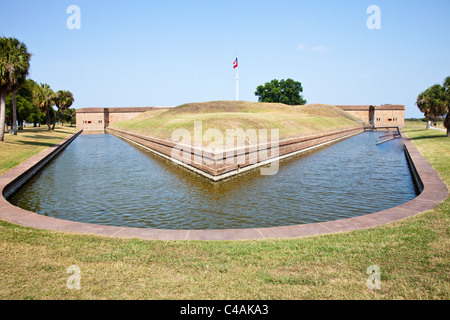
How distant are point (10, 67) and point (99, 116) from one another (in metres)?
57.2

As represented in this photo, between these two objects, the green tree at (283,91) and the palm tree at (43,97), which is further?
the green tree at (283,91)

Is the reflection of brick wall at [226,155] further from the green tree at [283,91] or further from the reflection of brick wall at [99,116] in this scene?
the green tree at [283,91]

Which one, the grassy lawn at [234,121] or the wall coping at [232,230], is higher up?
the grassy lawn at [234,121]

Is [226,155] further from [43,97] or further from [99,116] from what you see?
[99,116]

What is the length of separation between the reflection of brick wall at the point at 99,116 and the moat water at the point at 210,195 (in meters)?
66.0

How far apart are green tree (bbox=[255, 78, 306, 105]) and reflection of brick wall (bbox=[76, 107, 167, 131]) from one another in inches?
1661

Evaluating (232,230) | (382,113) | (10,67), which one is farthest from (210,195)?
(382,113)

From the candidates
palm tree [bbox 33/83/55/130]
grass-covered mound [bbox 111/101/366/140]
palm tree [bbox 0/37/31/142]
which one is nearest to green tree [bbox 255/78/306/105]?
grass-covered mound [bbox 111/101/366/140]

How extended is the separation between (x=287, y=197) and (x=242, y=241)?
5382mm

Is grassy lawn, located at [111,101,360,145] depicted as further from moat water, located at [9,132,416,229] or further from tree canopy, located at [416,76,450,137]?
tree canopy, located at [416,76,450,137]

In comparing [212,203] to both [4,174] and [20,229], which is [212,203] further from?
[4,174]

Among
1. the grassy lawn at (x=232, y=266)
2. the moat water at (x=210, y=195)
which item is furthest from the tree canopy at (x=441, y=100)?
the grassy lawn at (x=232, y=266)

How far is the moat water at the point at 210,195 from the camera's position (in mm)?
8844
